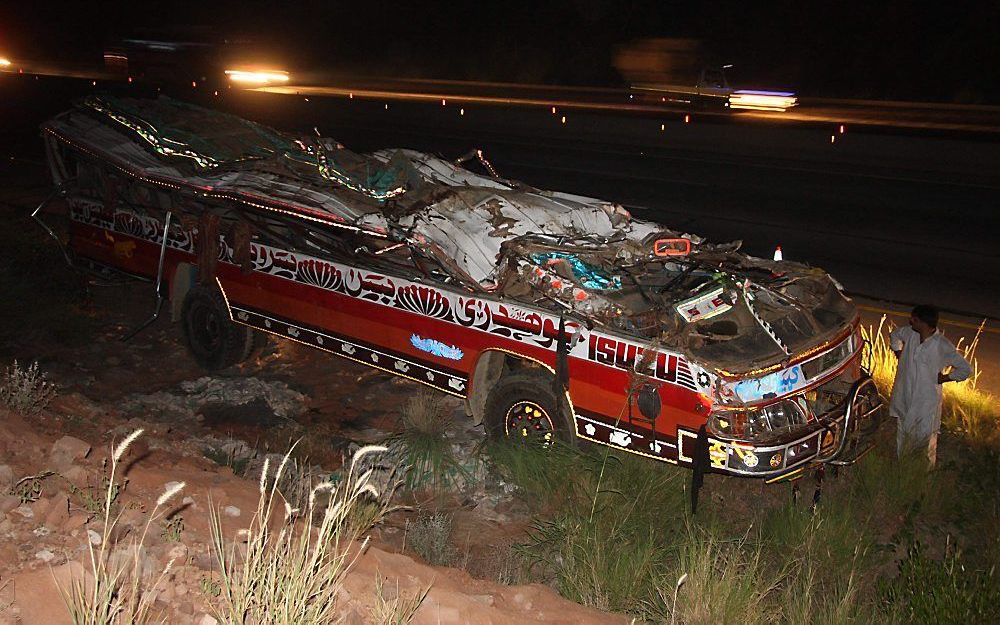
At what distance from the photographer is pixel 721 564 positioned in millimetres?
5688

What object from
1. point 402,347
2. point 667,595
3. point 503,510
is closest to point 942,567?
point 667,595

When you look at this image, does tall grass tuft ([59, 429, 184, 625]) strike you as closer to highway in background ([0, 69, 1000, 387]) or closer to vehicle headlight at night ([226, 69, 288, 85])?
highway in background ([0, 69, 1000, 387])

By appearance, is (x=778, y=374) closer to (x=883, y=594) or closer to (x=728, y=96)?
(x=883, y=594)

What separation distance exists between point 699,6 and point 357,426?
4306 cm

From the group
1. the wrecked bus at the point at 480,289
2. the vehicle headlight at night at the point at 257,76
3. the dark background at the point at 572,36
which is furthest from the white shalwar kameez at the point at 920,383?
the dark background at the point at 572,36

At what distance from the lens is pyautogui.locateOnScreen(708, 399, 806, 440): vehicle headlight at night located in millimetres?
6141

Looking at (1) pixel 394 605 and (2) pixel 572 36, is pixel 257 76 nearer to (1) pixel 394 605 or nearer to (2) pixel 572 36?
(2) pixel 572 36

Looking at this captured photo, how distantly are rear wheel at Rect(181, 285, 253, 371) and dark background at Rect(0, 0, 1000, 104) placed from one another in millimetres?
23351

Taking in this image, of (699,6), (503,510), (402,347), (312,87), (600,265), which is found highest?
(699,6)

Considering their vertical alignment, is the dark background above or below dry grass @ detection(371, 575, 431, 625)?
above

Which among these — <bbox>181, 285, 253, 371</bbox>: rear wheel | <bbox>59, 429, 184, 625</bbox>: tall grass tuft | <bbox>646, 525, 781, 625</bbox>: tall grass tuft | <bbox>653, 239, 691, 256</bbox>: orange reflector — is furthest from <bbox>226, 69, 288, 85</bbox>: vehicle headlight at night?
<bbox>59, 429, 184, 625</bbox>: tall grass tuft

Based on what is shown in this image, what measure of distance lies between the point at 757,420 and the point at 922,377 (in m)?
1.68

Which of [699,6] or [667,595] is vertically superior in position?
[699,6]

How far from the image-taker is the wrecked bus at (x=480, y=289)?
6.35 m
